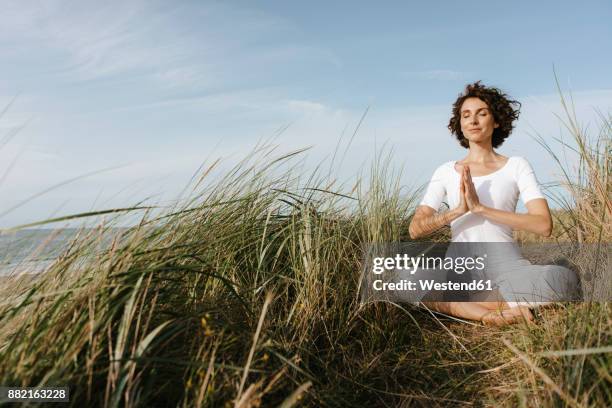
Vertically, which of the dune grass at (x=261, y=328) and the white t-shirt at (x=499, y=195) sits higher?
the white t-shirt at (x=499, y=195)

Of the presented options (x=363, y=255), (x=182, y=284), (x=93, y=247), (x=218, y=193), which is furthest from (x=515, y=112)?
(x=93, y=247)

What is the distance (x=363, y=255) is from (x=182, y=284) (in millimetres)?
1162

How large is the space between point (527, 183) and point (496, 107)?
0.66 meters

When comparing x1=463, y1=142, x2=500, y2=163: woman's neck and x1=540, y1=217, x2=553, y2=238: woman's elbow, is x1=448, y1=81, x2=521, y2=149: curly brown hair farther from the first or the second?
x1=540, y1=217, x2=553, y2=238: woman's elbow

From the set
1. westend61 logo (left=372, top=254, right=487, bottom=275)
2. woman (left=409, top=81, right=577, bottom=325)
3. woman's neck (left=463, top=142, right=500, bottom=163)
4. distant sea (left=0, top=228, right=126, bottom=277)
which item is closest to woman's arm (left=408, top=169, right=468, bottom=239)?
woman (left=409, top=81, right=577, bottom=325)

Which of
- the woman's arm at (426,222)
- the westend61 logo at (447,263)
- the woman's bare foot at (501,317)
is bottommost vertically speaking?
the woman's bare foot at (501,317)

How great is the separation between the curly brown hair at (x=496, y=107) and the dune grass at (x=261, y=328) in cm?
45

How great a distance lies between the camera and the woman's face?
322cm

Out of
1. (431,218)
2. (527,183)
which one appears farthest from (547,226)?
(431,218)

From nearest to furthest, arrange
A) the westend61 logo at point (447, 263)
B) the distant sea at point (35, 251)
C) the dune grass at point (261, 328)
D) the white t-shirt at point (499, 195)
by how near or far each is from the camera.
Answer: the dune grass at point (261, 328)
the distant sea at point (35, 251)
the westend61 logo at point (447, 263)
the white t-shirt at point (499, 195)

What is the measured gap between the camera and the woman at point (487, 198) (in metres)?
2.83

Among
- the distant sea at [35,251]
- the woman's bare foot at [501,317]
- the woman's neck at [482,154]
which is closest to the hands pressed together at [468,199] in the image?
the woman's neck at [482,154]

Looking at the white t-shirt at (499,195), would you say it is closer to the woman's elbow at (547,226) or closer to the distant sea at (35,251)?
the woman's elbow at (547,226)

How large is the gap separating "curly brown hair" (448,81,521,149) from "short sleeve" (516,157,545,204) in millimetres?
488
